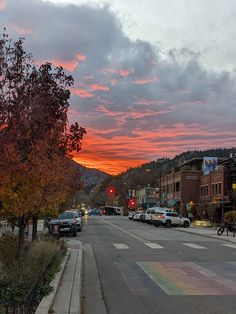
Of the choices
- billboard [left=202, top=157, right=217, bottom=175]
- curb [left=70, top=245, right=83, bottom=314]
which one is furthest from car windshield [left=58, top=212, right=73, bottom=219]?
billboard [left=202, top=157, right=217, bottom=175]

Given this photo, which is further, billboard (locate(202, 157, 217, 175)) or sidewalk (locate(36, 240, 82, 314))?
billboard (locate(202, 157, 217, 175))

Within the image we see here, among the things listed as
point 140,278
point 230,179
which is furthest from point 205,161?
point 140,278

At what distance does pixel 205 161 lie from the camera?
82.2m

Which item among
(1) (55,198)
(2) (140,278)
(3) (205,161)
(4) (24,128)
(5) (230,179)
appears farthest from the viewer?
(3) (205,161)

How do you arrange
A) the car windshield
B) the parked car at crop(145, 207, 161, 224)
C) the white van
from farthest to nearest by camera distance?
the parked car at crop(145, 207, 161, 224) → the white van → the car windshield

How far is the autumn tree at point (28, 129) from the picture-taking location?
9094 mm

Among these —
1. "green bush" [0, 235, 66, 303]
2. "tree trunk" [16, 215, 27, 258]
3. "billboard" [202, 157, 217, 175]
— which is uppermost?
"billboard" [202, 157, 217, 175]

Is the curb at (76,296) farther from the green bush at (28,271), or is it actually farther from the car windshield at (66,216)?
the car windshield at (66,216)

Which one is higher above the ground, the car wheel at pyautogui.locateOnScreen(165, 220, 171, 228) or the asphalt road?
the car wheel at pyautogui.locateOnScreen(165, 220, 171, 228)

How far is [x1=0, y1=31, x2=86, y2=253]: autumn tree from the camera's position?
9.09 metres

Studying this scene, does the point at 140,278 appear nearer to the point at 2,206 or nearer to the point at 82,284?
the point at 82,284

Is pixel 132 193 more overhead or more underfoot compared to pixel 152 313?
more overhead

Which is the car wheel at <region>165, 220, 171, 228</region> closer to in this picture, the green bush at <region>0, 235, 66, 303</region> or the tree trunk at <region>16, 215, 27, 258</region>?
the green bush at <region>0, 235, 66, 303</region>

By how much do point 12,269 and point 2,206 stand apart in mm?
1386
